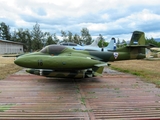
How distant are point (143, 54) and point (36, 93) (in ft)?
26.5

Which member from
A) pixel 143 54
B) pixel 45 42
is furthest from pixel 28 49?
pixel 143 54

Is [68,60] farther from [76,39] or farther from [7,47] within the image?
[76,39]

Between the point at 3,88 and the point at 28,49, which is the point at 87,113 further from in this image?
the point at 28,49

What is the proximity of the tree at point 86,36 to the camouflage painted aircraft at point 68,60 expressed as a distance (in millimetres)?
63555

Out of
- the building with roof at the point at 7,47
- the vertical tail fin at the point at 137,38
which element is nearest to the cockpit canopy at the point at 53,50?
the vertical tail fin at the point at 137,38

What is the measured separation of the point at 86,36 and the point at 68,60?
69.6m

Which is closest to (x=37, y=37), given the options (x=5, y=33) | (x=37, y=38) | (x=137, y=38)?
(x=37, y=38)

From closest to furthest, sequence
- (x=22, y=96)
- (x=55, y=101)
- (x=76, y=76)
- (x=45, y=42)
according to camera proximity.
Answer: (x=55, y=101)
(x=22, y=96)
(x=76, y=76)
(x=45, y=42)

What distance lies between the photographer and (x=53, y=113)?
13.9 feet

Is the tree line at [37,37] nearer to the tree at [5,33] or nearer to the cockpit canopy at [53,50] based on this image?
the tree at [5,33]

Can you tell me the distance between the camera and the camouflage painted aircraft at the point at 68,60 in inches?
282

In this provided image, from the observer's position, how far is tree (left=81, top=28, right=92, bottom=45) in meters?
75.1

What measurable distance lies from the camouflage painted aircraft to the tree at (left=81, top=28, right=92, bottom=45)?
63.6 meters

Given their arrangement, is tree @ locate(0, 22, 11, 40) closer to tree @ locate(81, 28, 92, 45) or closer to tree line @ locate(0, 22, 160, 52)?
tree line @ locate(0, 22, 160, 52)
